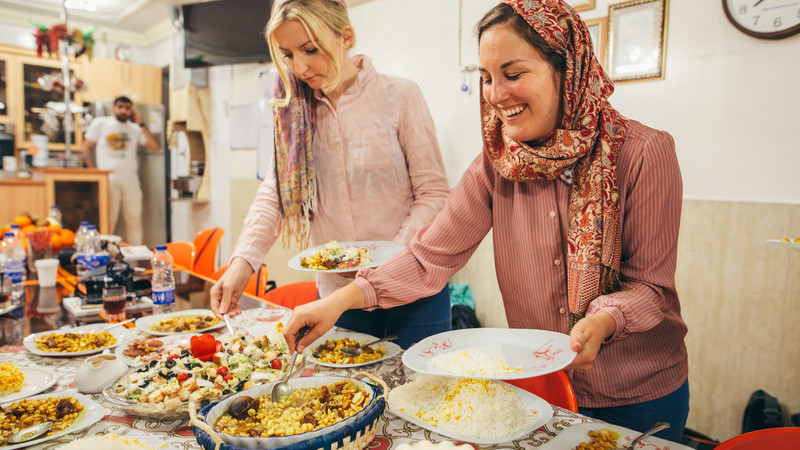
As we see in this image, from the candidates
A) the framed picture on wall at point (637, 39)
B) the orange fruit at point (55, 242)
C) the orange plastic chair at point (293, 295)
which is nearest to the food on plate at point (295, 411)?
the orange plastic chair at point (293, 295)

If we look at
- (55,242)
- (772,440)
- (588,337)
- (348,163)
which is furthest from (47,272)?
(772,440)

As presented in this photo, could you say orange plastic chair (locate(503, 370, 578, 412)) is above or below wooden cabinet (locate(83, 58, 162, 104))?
below

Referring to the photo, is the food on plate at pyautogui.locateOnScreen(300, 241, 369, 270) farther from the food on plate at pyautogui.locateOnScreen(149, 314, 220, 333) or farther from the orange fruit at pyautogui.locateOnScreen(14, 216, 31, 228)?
the orange fruit at pyautogui.locateOnScreen(14, 216, 31, 228)

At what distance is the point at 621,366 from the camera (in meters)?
1.17

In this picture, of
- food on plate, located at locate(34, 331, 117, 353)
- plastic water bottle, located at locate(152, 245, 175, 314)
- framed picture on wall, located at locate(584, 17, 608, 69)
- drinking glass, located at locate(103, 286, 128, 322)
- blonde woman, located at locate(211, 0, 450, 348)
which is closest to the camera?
food on plate, located at locate(34, 331, 117, 353)

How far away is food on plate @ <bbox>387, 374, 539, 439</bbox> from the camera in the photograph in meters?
0.91

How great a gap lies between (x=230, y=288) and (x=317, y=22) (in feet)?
2.72

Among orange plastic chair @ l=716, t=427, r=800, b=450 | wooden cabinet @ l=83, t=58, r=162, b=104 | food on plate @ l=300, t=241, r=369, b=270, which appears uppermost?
wooden cabinet @ l=83, t=58, r=162, b=104

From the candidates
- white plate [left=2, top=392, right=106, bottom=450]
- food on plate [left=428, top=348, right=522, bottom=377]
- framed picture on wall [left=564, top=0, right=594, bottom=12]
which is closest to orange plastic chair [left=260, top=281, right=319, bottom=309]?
white plate [left=2, top=392, right=106, bottom=450]

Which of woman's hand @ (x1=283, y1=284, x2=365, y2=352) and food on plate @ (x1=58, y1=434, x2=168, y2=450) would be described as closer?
food on plate @ (x1=58, y1=434, x2=168, y2=450)

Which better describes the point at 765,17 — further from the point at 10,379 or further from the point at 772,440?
the point at 10,379

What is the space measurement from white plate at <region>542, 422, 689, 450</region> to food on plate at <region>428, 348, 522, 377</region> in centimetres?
13

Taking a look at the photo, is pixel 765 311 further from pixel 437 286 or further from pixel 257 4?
pixel 257 4

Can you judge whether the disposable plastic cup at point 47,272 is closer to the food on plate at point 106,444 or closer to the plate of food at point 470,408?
the food on plate at point 106,444
